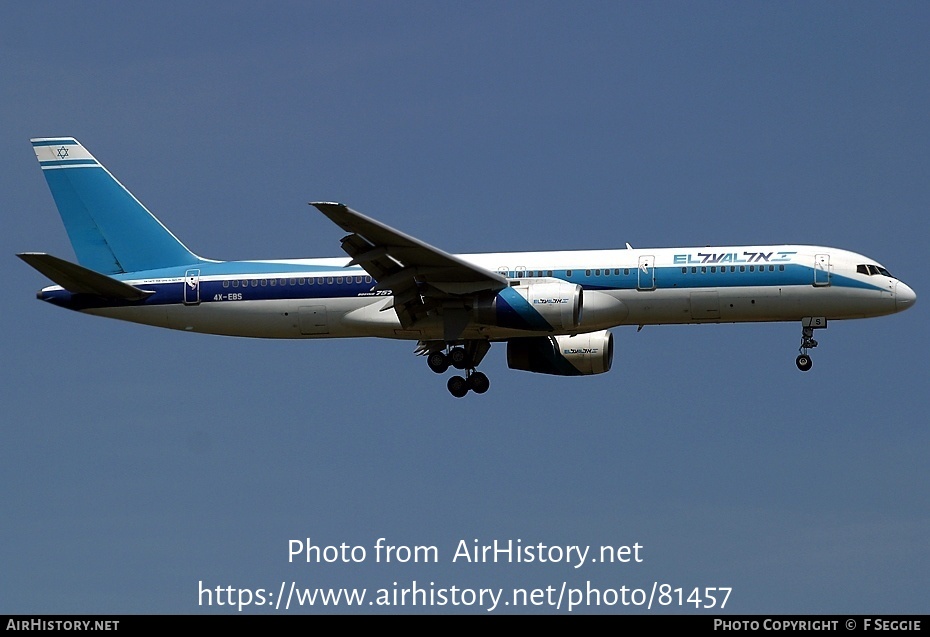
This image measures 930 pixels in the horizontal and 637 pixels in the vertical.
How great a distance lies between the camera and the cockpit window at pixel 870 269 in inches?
2131

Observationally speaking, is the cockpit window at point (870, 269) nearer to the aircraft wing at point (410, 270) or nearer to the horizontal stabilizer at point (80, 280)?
the aircraft wing at point (410, 270)

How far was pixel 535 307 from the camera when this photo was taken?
52562 mm

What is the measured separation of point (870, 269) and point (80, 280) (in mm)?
26406

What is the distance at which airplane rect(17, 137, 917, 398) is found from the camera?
52.8 m

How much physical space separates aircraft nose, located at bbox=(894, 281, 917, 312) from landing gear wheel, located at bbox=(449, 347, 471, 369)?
14438 mm

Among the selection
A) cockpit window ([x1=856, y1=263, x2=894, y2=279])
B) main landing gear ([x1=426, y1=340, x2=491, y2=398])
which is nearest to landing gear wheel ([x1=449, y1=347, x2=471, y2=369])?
main landing gear ([x1=426, y1=340, x2=491, y2=398])

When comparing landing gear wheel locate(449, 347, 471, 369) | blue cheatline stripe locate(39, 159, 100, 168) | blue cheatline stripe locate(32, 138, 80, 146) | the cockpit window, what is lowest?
landing gear wheel locate(449, 347, 471, 369)

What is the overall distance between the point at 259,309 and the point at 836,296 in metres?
19.3

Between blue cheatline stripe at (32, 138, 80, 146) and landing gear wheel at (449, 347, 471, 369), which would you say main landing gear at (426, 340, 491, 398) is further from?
blue cheatline stripe at (32, 138, 80, 146)

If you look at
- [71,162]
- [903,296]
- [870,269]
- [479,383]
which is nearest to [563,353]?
[479,383]

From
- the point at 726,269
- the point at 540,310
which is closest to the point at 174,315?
the point at 540,310

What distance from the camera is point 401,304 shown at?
5375 centimetres

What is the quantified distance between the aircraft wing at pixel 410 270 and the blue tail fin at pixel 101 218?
862 centimetres

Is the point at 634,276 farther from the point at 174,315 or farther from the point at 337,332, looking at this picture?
the point at 174,315
